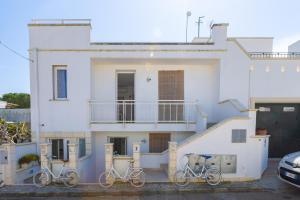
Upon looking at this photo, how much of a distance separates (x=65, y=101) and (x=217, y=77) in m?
6.37

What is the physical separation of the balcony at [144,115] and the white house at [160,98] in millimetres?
41

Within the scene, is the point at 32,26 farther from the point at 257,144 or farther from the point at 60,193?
the point at 257,144

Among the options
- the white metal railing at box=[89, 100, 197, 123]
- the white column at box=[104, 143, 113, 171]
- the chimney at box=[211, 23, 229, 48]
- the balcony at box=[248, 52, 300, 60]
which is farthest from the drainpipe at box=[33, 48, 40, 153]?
the balcony at box=[248, 52, 300, 60]

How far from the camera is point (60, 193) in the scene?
5.32 m

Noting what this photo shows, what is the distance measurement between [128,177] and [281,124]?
7293 mm

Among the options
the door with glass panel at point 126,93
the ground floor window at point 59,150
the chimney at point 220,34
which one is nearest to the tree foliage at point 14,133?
the ground floor window at point 59,150

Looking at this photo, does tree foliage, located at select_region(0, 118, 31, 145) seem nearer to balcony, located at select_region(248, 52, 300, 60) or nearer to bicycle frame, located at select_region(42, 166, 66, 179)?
bicycle frame, located at select_region(42, 166, 66, 179)

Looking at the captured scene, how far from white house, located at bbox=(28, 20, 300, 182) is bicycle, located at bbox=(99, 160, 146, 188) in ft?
1.72

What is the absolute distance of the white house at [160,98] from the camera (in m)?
6.13

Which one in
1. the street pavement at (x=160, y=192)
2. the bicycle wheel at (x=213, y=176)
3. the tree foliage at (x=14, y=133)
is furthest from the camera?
the tree foliage at (x=14, y=133)

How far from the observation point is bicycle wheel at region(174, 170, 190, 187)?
230 inches

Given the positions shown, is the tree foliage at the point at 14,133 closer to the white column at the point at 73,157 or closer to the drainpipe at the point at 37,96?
the drainpipe at the point at 37,96

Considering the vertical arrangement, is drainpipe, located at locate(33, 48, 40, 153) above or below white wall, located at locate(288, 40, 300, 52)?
below

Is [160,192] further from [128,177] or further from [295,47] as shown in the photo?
[295,47]
